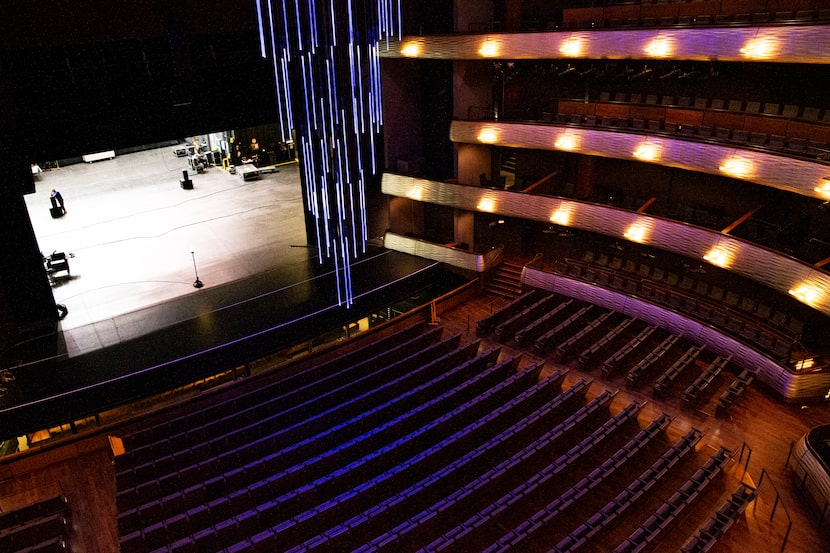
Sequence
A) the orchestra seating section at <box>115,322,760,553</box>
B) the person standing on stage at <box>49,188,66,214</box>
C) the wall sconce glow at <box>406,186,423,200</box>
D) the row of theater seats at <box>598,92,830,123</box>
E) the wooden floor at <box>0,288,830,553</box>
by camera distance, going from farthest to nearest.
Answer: the person standing on stage at <box>49,188,66,214</box>
the wall sconce glow at <box>406,186,423,200</box>
the row of theater seats at <box>598,92,830,123</box>
the wooden floor at <box>0,288,830,553</box>
the orchestra seating section at <box>115,322,760,553</box>

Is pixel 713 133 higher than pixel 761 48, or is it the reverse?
pixel 761 48

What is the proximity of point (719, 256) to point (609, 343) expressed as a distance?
345 centimetres

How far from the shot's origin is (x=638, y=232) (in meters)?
16.2

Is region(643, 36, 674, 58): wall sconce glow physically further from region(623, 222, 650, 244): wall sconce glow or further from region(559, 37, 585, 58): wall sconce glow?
region(623, 222, 650, 244): wall sconce glow

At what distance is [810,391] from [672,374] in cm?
286

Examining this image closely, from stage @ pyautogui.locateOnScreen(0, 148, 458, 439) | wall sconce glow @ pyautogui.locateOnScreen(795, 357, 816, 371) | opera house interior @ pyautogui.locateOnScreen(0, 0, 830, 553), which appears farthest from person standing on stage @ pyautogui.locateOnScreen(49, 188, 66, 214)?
wall sconce glow @ pyautogui.locateOnScreen(795, 357, 816, 371)

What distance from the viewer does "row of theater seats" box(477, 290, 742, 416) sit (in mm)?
13797

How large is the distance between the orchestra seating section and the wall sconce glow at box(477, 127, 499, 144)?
23.3 feet

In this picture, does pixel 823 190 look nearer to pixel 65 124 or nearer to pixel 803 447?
pixel 803 447

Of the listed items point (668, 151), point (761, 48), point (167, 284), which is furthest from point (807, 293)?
point (167, 284)

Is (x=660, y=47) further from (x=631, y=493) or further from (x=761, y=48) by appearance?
(x=631, y=493)

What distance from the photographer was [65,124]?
47.2 feet

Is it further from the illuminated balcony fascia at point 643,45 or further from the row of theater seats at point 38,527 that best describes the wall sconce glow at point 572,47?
the row of theater seats at point 38,527

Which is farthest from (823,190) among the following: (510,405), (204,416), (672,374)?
(204,416)
